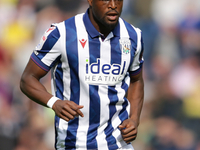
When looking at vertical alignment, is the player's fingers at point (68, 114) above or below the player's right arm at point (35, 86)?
below

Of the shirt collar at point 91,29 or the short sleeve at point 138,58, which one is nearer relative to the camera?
the shirt collar at point 91,29

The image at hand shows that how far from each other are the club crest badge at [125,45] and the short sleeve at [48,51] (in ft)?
1.65

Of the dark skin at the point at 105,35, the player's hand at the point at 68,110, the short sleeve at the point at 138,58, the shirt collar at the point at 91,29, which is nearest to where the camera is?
the player's hand at the point at 68,110

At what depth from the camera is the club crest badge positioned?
2689mm

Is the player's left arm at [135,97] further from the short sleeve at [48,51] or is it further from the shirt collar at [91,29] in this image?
the short sleeve at [48,51]

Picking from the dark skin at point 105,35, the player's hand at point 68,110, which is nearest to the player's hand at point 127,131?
the dark skin at point 105,35

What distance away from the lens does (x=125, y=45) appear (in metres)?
2.70

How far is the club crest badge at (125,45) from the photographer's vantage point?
2689 mm

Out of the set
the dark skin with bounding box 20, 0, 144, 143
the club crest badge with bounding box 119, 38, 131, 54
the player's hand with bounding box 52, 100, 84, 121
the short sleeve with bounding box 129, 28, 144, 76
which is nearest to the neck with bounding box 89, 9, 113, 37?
the dark skin with bounding box 20, 0, 144, 143

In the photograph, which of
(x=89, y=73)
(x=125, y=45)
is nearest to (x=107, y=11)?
(x=125, y=45)

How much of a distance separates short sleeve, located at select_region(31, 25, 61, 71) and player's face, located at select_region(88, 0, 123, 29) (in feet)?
1.10

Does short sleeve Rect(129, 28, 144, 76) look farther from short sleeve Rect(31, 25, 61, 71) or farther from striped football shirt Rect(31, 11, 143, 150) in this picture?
short sleeve Rect(31, 25, 61, 71)

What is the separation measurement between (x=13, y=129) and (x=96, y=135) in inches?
111

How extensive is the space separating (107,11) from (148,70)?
2884mm
